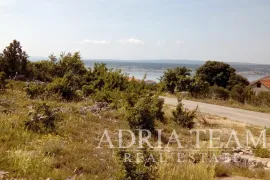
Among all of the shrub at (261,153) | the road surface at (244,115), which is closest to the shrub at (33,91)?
the road surface at (244,115)

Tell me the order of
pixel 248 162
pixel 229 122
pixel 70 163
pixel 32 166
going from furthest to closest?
pixel 229 122 → pixel 248 162 → pixel 70 163 → pixel 32 166

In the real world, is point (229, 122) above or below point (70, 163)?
below

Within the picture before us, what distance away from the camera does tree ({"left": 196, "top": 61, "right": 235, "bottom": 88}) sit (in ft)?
162

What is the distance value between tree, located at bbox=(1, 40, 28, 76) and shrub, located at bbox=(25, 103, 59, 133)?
13.2 meters

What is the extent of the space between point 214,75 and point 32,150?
46974 millimetres

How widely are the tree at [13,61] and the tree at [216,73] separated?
33.7 metres

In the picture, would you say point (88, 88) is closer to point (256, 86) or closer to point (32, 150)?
point (32, 150)

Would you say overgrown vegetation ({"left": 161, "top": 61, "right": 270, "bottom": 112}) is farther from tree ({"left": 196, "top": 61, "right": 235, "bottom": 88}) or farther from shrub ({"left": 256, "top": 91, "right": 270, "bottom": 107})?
tree ({"left": 196, "top": 61, "right": 235, "bottom": 88})

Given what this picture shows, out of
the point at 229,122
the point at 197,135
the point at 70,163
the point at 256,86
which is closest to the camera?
the point at 70,163

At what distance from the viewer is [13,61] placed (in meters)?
20.5

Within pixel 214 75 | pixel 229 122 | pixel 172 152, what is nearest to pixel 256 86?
pixel 214 75

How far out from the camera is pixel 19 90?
15000mm

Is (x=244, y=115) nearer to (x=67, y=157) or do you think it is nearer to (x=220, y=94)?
(x=220, y=94)

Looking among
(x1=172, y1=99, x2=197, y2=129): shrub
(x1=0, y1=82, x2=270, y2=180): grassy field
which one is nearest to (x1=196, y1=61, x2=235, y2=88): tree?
(x1=172, y1=99, x2=197, y2=129): shrub
